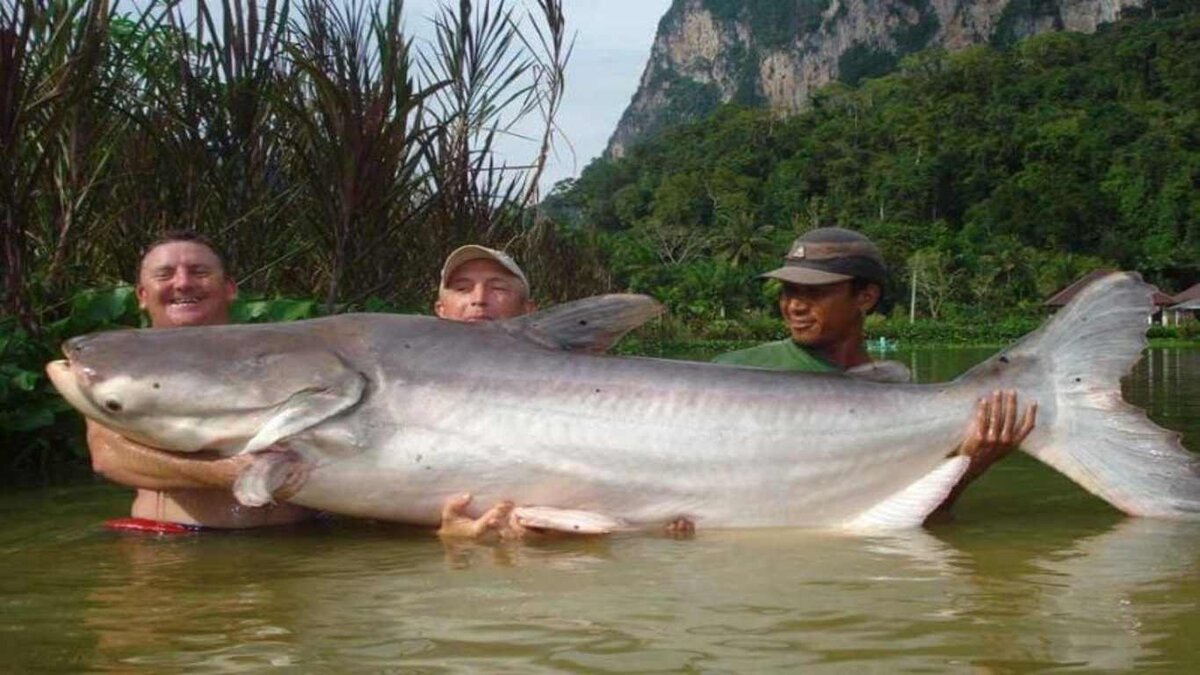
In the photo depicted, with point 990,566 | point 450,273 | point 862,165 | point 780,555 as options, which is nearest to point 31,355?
point 450,273

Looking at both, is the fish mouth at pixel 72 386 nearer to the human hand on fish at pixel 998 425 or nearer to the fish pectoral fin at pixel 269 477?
the fish pectoral fin at pixel 269 477

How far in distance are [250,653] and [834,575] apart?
1.53m

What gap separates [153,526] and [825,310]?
2484mm

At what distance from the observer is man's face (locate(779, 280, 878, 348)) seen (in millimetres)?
4977

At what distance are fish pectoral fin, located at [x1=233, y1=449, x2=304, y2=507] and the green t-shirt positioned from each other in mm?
1619

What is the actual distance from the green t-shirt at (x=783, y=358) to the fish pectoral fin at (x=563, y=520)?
1.06 m

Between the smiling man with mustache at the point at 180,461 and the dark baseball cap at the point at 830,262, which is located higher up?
the dark baseball cap at the point at 830,262

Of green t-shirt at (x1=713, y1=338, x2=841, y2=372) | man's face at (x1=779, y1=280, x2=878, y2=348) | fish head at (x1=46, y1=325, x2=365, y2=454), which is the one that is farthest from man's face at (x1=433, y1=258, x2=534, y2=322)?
fish head at (x1=46, y1=325, x2=365, y2=454)

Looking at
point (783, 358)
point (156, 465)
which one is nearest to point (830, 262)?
point (783, 358)

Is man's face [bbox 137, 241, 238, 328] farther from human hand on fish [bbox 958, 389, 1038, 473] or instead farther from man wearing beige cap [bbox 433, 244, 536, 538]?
human hand on fish [bbox 958, 389, 1038, 473]

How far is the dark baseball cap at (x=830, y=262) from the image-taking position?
488 cm

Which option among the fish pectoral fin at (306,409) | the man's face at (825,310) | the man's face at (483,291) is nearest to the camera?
the fish pectoral fin at (306,409)

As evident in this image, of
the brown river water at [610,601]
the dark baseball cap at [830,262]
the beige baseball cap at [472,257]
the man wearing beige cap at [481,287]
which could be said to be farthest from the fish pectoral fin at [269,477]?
the dark baseball cap at [830,262]

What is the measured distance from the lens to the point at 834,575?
352 cm
